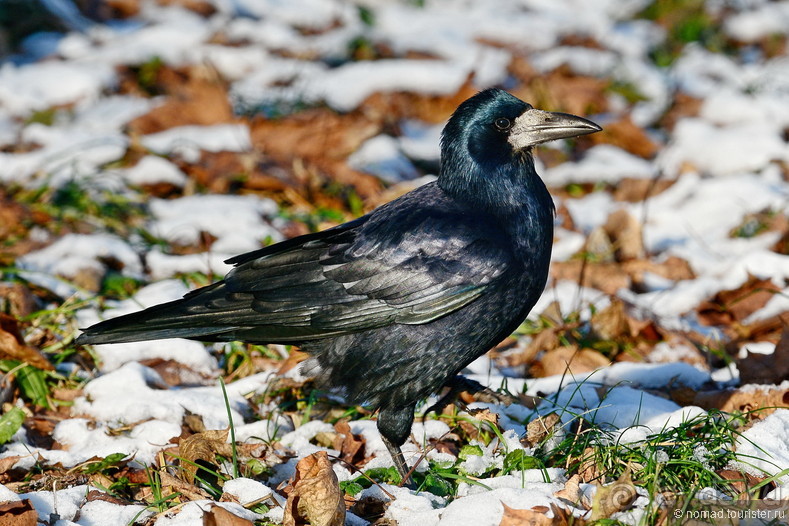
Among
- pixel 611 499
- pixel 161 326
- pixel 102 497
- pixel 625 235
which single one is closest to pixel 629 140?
pixel 625 235

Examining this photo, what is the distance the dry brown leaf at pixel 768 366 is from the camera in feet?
11.9

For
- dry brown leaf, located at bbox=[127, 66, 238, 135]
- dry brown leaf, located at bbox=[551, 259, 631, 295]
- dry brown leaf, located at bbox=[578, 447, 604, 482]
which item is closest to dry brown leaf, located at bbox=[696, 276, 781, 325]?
dry brown leaf, located at bbox=[551, 259, 631, 295]

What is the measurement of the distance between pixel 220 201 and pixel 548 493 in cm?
309

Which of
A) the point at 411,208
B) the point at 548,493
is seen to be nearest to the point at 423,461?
the point at 548,493

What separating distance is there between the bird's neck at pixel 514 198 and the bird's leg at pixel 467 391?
57 centimetres

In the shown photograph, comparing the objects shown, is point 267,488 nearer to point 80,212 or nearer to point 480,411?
point 480,411

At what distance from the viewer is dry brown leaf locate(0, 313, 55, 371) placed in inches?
143

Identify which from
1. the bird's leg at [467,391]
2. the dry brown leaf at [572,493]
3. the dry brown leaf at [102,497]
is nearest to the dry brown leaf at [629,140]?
the bird's leg at [467,391]

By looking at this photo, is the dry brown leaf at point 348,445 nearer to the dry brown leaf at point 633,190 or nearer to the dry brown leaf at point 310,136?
the dry brown leaf at point 310,136

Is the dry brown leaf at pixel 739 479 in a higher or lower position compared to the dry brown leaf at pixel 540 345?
higher

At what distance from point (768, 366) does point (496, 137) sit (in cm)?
143

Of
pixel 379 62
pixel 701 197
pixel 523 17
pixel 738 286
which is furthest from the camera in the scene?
pixel 523 17

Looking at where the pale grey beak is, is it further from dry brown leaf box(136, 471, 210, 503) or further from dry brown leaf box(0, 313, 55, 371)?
dry brown leaf box(0, 313, 55, 371)

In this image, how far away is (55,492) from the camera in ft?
9.51
